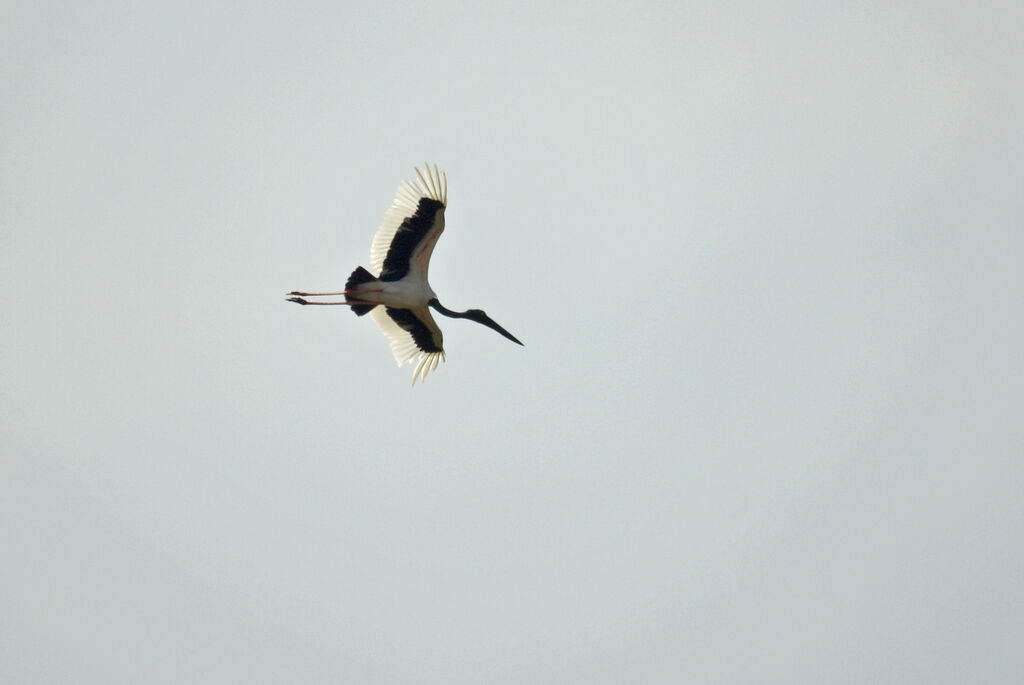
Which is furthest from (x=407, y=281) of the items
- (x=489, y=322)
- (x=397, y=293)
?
A: (x=489, y=322)

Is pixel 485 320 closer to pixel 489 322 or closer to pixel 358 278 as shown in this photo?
pixel 489 322

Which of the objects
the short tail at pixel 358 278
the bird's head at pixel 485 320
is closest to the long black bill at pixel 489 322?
the bird's head at pixel 485 320

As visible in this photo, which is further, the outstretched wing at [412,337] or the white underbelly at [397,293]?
the outstretched wing at [412,337]

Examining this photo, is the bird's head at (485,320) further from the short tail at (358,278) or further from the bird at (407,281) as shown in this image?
the short tail at (358,278)

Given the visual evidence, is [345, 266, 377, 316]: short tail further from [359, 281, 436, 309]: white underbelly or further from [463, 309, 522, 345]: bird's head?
[463, 309, 522, 345]: bird's head

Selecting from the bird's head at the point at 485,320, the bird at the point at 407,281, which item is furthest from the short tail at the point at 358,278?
the bird's head at the point at 485,320

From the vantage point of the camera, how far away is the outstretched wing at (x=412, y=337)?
38.0 meters

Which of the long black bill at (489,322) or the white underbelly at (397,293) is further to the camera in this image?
the long black bill at (489,322)

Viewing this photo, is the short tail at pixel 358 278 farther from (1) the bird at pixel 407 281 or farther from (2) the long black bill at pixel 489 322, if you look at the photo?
(2) the long black bill at pixel 489 322

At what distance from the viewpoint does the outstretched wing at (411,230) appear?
35.9 metres

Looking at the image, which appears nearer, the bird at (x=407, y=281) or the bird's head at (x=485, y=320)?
the bird at (x=407, y=281)

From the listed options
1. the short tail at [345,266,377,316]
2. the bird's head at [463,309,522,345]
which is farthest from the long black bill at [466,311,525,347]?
the short tail at [345,266,377,316]

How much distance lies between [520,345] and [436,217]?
4.82 meters

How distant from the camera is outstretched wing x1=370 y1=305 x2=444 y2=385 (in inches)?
1495
